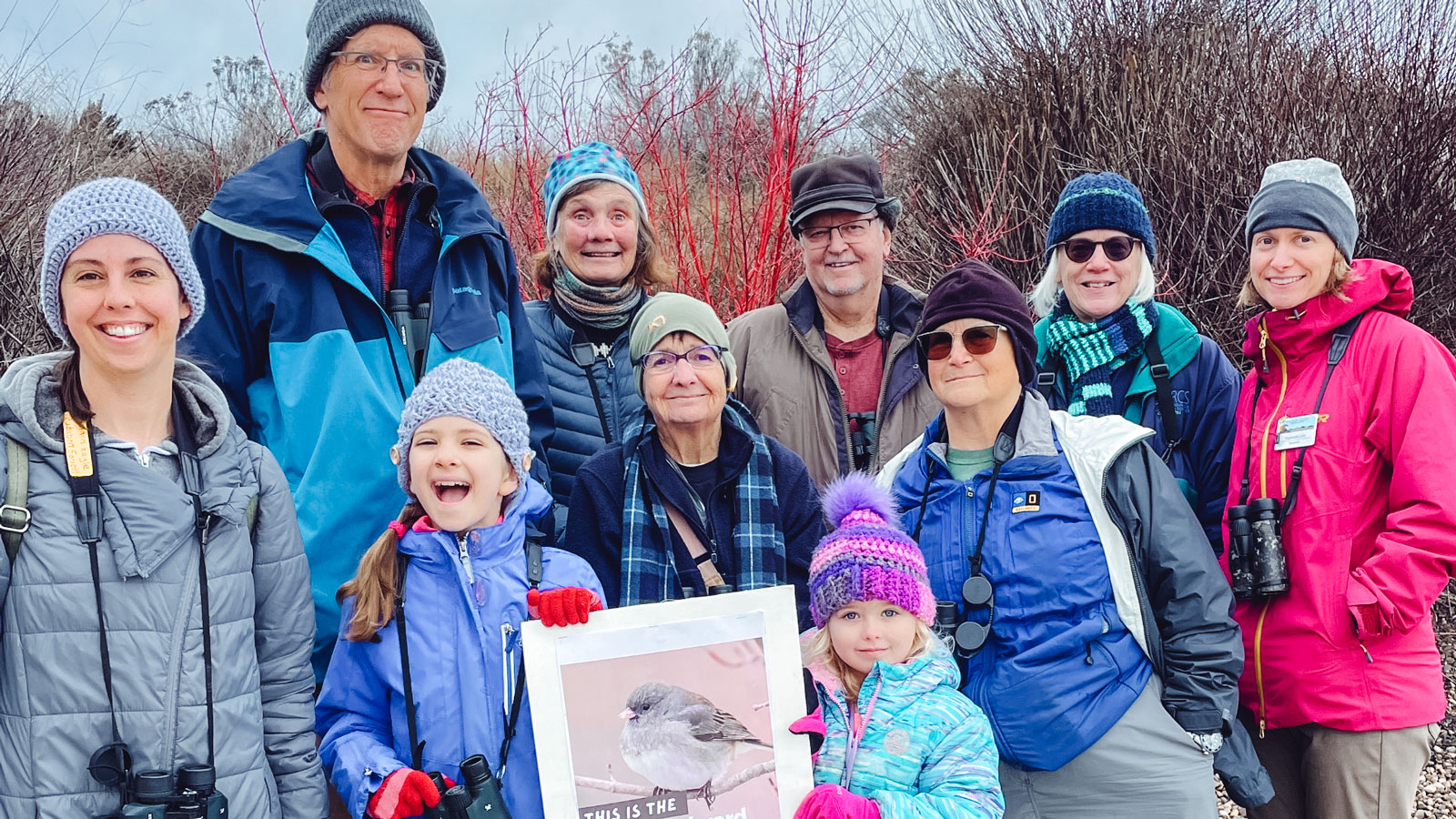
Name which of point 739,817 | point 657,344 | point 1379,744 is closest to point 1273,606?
point 1379,744

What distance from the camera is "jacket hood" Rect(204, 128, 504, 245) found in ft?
9.75

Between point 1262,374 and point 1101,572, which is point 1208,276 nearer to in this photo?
point 1262,374

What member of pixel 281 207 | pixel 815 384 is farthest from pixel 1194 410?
pixel 281 207

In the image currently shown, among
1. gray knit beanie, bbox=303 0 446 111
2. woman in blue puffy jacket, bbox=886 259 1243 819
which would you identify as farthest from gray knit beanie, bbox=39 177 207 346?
woman in blue puffy jacket, bbox=886 259 1243 819

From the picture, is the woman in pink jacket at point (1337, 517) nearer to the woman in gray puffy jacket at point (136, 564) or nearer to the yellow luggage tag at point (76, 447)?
the woman in gray puffy jacket at point (136, 564)

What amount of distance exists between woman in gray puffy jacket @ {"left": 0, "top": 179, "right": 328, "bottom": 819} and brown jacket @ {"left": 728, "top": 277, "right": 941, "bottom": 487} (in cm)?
193

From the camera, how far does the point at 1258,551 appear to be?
3.22 meters

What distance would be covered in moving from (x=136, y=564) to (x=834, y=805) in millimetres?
1640

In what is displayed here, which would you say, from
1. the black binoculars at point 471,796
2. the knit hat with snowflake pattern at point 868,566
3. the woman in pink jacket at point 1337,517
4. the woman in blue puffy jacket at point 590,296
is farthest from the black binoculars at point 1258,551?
the black binoculars at point 471,796

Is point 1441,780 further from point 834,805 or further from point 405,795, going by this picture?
point 405,795

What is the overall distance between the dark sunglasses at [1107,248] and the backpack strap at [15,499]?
3254mm

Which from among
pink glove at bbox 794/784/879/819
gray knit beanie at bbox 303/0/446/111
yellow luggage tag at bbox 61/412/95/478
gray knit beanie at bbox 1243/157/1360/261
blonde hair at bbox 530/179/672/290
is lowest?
pink glove at bbox 794/784/879/819

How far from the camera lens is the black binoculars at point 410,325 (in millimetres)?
3150

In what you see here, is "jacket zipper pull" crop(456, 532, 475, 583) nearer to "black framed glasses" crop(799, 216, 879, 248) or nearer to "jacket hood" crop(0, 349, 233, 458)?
"jacket hood" crop(0, 349, 233, 458)
